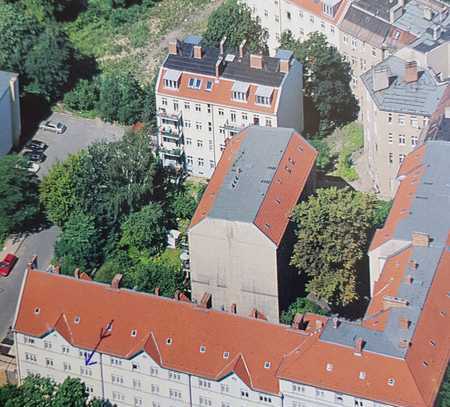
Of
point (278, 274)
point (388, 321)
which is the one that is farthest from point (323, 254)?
point (388, 321)

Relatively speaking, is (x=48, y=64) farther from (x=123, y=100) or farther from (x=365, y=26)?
(x=365, y=26)

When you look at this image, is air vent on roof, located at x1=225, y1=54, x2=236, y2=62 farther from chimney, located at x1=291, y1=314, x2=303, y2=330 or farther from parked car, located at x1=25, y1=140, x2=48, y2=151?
chimney, located at x1=291, y1=314, x2=303, y2=330

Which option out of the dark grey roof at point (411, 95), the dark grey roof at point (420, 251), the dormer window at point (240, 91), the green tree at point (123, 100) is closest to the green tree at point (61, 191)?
the green tree at point (123, 100)

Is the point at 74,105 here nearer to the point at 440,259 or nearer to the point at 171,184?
the point at 171,184

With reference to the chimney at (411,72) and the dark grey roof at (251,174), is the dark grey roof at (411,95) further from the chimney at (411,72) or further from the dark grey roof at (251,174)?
the dark grey roof at (251,174)

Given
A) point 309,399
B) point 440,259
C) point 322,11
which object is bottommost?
point 309,399

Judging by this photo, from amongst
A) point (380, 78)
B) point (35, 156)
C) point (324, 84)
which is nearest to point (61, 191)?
point (35, 156)
